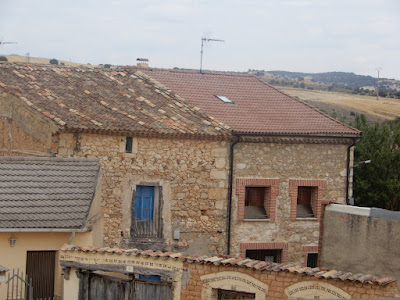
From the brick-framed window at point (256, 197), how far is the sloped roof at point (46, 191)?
489 cm

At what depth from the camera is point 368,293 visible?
11.5 metres

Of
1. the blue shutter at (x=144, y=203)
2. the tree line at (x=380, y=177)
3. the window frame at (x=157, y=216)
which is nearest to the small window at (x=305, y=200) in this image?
the window frame at (x=157, y=216)

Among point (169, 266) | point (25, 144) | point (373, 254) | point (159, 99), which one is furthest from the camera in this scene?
point (159, 99)

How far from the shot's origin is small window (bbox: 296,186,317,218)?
70.6 feet

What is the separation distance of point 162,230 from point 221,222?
1684 mm

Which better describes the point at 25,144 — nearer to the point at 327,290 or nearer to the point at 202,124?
the point at 202,124

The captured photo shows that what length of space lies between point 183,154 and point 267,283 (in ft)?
26.2

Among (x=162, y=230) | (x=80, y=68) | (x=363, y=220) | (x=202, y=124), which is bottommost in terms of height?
(x=162, y=230)

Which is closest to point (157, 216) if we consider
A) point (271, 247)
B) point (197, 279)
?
point (271, 247)

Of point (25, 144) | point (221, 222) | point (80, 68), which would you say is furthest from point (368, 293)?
point (80, 68)

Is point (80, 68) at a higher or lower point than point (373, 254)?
higher

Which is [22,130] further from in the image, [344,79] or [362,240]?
[344,79]

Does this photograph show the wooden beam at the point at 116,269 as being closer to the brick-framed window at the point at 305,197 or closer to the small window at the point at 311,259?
the brick-framed window at the point at 305,197

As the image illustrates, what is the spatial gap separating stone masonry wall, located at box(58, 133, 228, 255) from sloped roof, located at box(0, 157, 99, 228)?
1696mm
